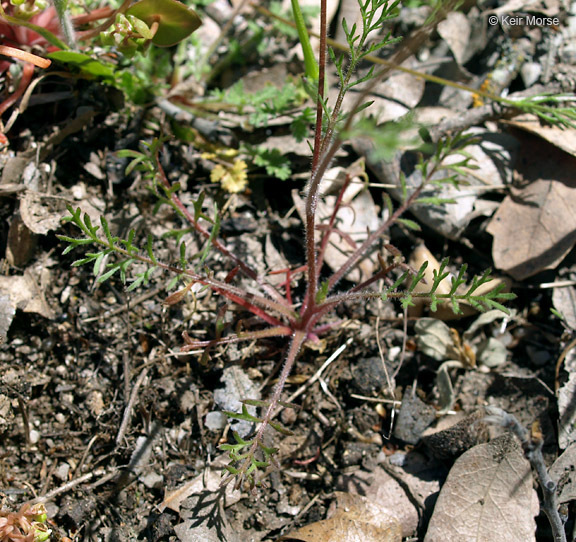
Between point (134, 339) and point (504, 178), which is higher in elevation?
point (504, 178)

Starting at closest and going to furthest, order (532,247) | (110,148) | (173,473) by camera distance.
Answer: (173,473) → (532,247) → (110,148)

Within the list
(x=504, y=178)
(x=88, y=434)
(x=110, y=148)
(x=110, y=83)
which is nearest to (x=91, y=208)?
(x=110, y=148)

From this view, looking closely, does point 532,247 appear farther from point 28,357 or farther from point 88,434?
point 28,357

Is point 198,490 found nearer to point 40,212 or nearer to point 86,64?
point 40,212

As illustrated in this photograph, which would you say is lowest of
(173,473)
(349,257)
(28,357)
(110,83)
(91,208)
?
(173,473)

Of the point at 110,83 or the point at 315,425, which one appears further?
the point at 110,83

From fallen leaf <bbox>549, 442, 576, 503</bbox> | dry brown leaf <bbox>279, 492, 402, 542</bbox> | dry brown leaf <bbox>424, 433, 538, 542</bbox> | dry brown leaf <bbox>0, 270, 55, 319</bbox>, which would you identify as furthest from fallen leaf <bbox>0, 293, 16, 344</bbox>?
fallen leaf <bbox>549, 442, 576, 503</bbox>
